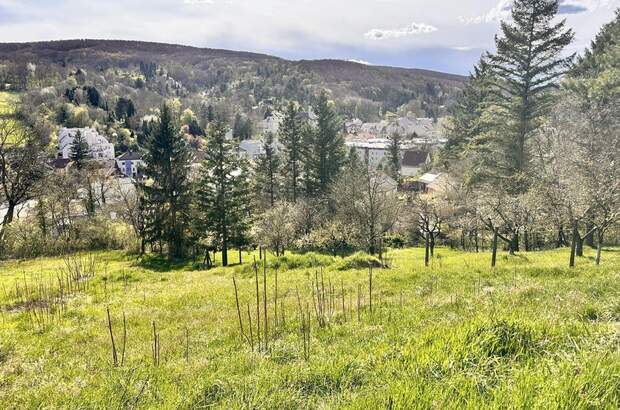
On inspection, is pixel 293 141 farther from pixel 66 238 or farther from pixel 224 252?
pixel 66 238

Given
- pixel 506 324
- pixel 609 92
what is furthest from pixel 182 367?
pixel 609 92

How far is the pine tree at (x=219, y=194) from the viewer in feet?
92.5

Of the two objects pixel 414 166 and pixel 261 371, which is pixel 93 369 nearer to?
pixel 261 371

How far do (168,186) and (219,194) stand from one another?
3.94 meters

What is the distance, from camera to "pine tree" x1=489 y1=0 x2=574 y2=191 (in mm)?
21922

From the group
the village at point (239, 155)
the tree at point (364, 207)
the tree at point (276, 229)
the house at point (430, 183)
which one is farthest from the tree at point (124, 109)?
the tree at point (364, 207)

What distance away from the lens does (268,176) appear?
4269 centimetres

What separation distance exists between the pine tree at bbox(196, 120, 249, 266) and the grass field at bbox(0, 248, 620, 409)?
18204mm

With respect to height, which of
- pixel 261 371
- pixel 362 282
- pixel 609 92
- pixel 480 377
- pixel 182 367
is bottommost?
pixel 362 282

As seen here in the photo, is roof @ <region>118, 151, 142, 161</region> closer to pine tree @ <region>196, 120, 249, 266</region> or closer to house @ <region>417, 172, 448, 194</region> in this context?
pine tree @ <region>196, 120, 249, 266</region>

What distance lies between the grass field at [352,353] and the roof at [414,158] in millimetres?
71870

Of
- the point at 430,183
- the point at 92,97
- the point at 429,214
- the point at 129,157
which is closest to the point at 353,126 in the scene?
the point at 92,97

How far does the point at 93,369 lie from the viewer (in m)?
5.31

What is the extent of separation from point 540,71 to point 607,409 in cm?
2521
